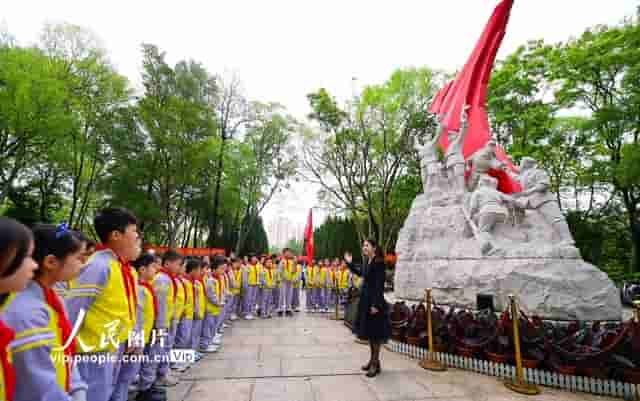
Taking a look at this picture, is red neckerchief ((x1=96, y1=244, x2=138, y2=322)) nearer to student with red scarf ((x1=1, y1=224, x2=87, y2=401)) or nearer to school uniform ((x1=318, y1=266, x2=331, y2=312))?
student with red scarf ((x1=1, y1=224, x2=87, y2=401))

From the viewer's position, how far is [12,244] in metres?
1.21

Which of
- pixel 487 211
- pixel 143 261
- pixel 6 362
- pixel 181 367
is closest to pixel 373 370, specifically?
pixel 181 367

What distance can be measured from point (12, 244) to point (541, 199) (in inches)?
349

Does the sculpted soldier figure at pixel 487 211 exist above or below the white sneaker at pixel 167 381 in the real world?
above

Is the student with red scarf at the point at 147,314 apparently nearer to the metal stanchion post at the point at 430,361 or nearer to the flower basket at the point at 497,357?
the metal stanchion post at the point at 430,361

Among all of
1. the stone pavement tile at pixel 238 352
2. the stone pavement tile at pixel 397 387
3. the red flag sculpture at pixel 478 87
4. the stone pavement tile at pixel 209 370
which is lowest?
the stone pavement tile at pixel 238 352

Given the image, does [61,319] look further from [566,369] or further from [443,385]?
[566,369]

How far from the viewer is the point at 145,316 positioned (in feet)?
10.4

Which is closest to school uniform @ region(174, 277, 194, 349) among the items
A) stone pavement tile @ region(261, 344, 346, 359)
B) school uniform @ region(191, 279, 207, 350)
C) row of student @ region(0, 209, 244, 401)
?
row of student @ region(0, 209, 244, 401)

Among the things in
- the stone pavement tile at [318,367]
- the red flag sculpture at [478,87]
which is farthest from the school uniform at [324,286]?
the stone pavement tile at [318,367]

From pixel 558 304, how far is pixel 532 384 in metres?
2.53

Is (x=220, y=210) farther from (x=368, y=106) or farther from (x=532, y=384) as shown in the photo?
(x=532, y=384)

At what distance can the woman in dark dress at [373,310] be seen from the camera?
14.5 feet

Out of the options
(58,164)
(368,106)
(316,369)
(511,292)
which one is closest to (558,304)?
(511,292)
